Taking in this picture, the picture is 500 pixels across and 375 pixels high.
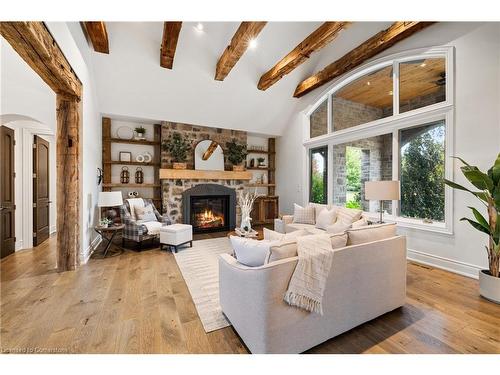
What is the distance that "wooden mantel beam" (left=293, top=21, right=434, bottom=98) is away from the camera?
3.67 metres

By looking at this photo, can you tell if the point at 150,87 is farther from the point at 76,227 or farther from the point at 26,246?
the point at 26,246

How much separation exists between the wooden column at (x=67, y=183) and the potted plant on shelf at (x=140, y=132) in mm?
2301

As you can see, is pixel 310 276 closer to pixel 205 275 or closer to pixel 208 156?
pixel 205 275

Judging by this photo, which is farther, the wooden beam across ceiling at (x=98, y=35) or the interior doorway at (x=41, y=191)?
the interior doorway at (x=41, y=191)

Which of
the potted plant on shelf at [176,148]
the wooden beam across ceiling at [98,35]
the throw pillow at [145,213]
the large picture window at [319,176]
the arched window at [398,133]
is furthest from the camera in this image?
the large picture window at [319,176]

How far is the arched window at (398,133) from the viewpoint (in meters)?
3.51

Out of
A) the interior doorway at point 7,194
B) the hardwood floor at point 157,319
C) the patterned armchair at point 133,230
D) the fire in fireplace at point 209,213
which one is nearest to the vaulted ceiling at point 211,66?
the interior doorway at point 7,194

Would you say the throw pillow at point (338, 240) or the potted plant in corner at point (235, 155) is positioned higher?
the potted plant in corner at point (235, 155)

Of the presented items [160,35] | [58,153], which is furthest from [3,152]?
[160,35]

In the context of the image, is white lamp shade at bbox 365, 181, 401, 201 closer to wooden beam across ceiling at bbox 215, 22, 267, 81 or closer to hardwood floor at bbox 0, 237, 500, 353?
hardwood floor at bbox 0, 237, 500, 353

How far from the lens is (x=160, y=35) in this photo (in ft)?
13.7

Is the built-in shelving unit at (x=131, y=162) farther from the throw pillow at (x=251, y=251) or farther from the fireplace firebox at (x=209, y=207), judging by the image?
the throw pillow at (x=251, y=251)

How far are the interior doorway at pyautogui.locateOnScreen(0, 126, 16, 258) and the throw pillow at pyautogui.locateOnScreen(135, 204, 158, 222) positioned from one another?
Result: 1.94 m

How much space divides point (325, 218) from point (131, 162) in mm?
4713
